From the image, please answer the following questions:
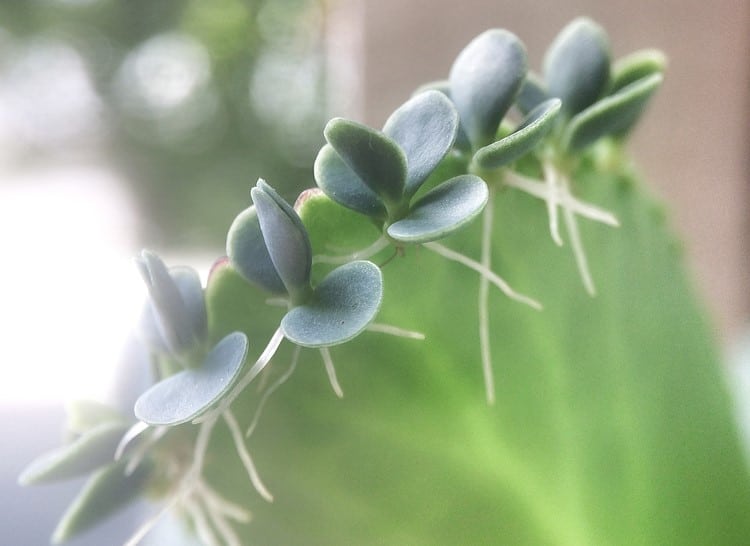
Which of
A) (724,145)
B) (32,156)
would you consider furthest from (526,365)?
(32,156)

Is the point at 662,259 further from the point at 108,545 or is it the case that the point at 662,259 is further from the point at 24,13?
the point at 24,13


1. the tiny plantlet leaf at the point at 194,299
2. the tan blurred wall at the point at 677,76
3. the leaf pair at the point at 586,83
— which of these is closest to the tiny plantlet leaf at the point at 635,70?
the leaf pair at the point at 586,83

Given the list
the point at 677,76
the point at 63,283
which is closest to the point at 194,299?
the point at 677,76

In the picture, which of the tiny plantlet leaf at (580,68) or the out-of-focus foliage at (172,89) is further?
the out-of-focus foliage at (172,89)

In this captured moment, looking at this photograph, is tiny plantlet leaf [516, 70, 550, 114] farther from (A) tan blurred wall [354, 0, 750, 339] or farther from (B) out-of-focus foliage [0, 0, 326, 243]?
(B) out-of-focus foliage [0, 0, 326, 243]

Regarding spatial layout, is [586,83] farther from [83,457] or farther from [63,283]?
[63,283]

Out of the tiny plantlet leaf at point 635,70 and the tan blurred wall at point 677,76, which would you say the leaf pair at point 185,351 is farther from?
the tan blurred wall at point 677,76
